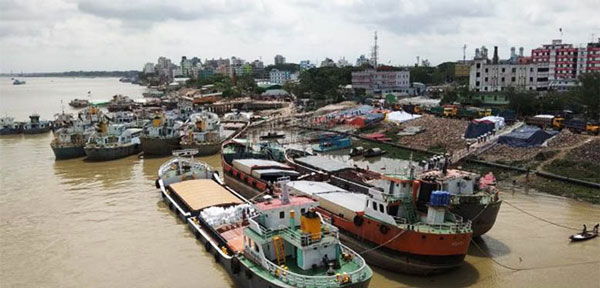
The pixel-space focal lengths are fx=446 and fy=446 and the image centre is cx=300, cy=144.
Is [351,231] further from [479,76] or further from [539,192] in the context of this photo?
[479,76]

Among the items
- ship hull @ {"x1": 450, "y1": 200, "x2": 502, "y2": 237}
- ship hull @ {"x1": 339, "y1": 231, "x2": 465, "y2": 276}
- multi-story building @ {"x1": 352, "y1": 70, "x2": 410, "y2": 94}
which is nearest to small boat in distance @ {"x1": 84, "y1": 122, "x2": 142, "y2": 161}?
ship hull @ {"x1": 339, "y1": 231, "x2": 465, "y2": 276}

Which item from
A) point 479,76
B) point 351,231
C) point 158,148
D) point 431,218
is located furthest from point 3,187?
point 479,76

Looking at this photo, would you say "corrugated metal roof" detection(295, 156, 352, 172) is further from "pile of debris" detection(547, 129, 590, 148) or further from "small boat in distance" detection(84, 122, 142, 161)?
"small boat in distance" detection(84, 122, 142, 161)

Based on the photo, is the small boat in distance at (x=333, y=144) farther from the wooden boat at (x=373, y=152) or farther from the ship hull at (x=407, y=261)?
the ship hull at (x=407, y=261)

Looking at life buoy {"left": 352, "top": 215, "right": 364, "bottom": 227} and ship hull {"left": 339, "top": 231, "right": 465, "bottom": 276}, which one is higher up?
life buoy {"left": 352, "top": 215, "right": 364, "bottom": 227}

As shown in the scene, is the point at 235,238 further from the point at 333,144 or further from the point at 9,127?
the point at 9,127

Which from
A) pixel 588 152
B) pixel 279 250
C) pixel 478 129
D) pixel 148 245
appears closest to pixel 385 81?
pixel 478 129
